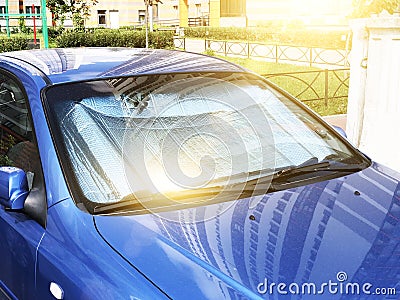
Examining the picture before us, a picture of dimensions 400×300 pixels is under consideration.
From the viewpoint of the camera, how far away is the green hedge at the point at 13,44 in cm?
2692

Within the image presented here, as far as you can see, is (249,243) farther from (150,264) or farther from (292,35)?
(292,35)

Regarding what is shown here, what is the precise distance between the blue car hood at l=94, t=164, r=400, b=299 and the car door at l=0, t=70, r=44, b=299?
388 mm

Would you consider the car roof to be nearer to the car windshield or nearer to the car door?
the car windshield

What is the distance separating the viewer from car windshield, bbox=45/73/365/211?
259 centimetres

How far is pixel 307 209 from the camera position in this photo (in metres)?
2.48

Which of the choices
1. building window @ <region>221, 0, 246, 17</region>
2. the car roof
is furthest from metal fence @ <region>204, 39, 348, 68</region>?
building window @ <region>221, 0, 246, 17</region>

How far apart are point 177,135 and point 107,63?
1.94ft

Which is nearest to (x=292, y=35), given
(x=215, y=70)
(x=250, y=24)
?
(x=250, y=24)

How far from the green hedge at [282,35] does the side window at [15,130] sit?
17844 mm

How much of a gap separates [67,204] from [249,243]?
2.40 feet

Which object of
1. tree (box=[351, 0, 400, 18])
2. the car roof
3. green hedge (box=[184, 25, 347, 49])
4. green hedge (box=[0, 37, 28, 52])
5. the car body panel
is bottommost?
Result: green hedge (box=[0, 37, 28, 52])

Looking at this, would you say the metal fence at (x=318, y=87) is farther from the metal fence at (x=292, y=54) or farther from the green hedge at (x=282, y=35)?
the green hedge at (x=282, y=35)

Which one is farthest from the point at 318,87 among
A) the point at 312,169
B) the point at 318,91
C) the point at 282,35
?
the point at 282,35

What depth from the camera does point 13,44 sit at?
27.7 meters
